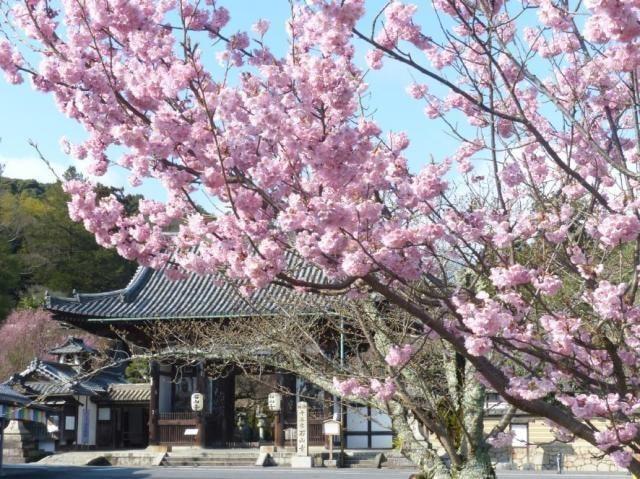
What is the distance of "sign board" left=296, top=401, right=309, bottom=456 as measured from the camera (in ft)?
76.6

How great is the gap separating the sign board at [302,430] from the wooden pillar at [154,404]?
15.5 feet

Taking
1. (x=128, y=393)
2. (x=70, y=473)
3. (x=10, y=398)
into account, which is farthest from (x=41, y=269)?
(x=10, y=398)

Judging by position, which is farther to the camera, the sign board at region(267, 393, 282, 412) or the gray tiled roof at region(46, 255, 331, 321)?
the sign board at region(267, 393, 282, 412)

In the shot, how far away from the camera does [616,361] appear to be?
16.0ft

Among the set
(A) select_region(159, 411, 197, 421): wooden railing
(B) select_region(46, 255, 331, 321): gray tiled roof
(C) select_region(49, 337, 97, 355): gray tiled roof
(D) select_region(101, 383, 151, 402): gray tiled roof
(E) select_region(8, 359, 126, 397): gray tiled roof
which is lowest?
(A) select_region(159, 411, 197, 421): wooden railing

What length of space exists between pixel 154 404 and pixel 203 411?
5.28ft

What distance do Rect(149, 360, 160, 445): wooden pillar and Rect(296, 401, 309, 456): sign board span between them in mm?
4727

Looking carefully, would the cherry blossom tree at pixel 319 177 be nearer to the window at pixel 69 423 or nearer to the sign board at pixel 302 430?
the sign board at pixel 302 430

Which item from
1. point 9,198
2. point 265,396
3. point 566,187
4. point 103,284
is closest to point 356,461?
point 265,396

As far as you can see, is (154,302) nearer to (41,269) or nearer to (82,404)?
(82,404)

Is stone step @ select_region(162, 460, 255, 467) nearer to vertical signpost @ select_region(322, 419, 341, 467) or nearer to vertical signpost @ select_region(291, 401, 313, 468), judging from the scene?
vertical signpost @ select_region(291, 401, 313, 468)

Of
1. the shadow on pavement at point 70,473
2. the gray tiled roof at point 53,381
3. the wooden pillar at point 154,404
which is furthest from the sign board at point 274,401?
the gray tiled roof at point 53,381

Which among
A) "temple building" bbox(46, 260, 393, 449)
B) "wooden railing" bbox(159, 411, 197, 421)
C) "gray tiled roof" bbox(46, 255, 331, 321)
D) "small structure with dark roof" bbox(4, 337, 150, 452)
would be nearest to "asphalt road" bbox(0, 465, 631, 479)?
"temple building" bbox(46, 260, 393, 449)

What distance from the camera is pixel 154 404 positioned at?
25.8m
